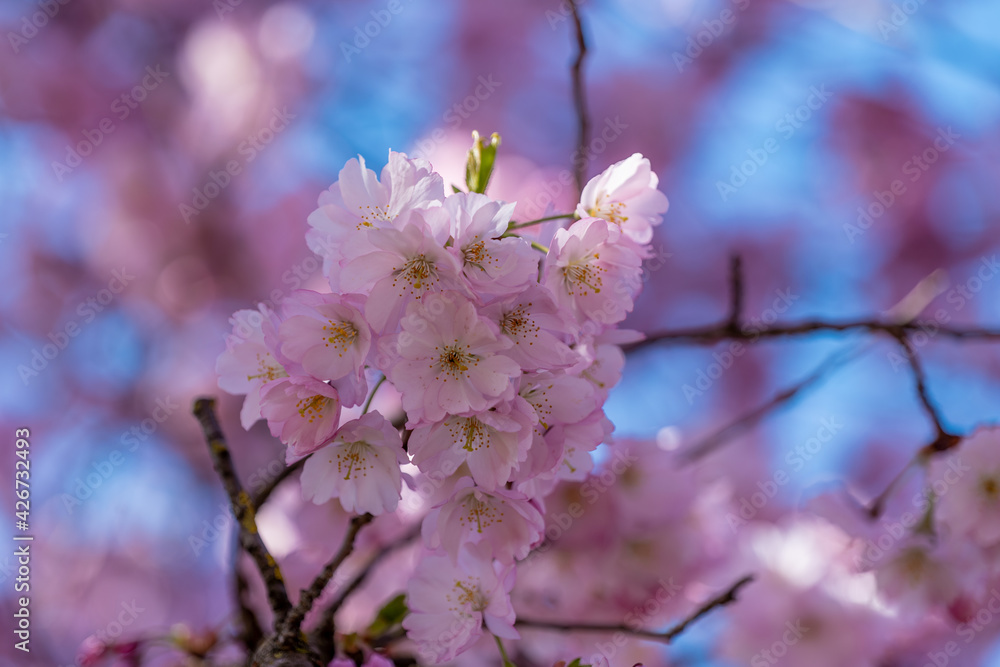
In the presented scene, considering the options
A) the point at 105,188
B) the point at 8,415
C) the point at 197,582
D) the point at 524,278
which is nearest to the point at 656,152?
the point at 105,188

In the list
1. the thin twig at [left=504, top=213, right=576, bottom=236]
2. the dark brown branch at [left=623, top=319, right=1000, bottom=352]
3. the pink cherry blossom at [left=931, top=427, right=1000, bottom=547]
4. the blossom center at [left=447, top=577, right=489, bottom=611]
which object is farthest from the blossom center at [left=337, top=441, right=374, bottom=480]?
the pink cherry blossom at [left=931, top=427, right=1000, bottom=547]

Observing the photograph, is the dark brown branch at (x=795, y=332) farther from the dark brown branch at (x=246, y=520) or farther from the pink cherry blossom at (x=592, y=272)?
the dark brown branch at (x=246, y=520)

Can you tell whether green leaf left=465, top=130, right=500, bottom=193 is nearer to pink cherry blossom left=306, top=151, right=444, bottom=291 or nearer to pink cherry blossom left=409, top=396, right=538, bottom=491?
pink cherry blossom left=306, top=151, right=444, bottom=291

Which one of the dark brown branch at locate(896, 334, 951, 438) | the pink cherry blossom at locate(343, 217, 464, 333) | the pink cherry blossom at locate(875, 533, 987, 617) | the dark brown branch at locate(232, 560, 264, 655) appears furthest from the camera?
the pink cherry blossom at locate(875, 533, 987, 617)

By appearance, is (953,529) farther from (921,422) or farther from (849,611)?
(921,422)

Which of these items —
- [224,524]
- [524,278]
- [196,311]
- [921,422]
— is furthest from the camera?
[921,422]

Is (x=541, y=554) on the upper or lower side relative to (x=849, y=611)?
upper

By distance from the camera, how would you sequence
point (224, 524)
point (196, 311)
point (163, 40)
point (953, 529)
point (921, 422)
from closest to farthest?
point (953, 529) → point (224, 524) → point (196, 311) → point (163, 40) → point (921, 422)
